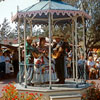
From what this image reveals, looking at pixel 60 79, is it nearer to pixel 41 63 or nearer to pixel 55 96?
pixel 41 63

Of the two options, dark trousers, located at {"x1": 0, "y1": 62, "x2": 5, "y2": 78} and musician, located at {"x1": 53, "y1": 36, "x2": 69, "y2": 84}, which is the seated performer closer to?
musician, located at {"x1": 53, "y1": 36, "x2": 69, "y2": 84}

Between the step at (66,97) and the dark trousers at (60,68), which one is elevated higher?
the dark trousers at (60,68)

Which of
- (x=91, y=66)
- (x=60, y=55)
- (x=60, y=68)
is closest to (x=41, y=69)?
(x=60, y=68)

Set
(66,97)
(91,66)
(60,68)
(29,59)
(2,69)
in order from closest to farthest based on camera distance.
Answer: (66,97)
(29,59)
(60,68)
(91,66)
(2,69)

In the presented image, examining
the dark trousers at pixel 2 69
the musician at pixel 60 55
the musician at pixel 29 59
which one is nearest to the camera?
the musician at pixel 29 59

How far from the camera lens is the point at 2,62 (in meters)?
16.7

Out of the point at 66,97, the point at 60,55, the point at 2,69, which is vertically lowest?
the point at 66,97

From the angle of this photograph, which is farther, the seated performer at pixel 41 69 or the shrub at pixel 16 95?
the seated performer at pixel 41 69

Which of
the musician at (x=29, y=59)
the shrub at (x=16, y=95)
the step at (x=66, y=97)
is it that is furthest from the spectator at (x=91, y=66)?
the shrub at (x=16, y=95)

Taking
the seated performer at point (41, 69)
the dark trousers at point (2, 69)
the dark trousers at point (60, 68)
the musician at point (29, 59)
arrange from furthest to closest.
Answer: the dark trousers at point (2, 69)
the dark trousers at point (60, 68)
the seated performer at point (41, 69)
the musician at point (29, 59)

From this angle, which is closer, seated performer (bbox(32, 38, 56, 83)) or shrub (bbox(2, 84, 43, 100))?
shrub (bbox(2, 84, 43, 100))

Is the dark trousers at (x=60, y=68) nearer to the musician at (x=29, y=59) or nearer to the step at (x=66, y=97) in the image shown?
the musician at (x=29, y=59)

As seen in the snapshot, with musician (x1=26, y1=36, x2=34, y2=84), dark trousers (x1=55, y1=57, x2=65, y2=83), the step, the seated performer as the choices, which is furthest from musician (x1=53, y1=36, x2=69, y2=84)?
the step

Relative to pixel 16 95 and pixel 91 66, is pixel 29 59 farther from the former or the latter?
pixel 91 66
